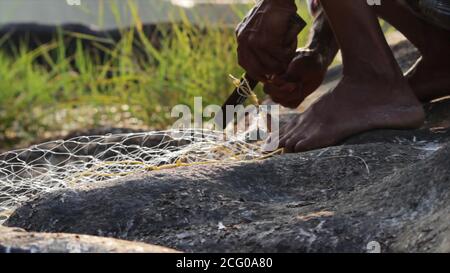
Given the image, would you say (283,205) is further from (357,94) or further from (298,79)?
(298,79)

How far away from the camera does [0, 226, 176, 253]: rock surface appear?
1943mm

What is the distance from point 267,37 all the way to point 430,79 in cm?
62

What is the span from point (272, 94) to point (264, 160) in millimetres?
623

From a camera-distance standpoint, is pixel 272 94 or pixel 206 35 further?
pixel 206 35

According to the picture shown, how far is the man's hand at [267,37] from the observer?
3.04 meters

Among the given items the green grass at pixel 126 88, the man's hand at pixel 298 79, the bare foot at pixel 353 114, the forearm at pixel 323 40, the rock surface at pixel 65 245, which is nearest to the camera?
the rock surface at pixel 65 245

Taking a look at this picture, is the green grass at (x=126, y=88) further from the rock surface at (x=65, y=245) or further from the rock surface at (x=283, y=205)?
the rock surface at (x=65, y=245)

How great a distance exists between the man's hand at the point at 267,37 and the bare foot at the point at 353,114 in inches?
8.1

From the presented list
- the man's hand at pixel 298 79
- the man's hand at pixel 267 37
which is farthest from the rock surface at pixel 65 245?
the man's hand at pixel 298 79
